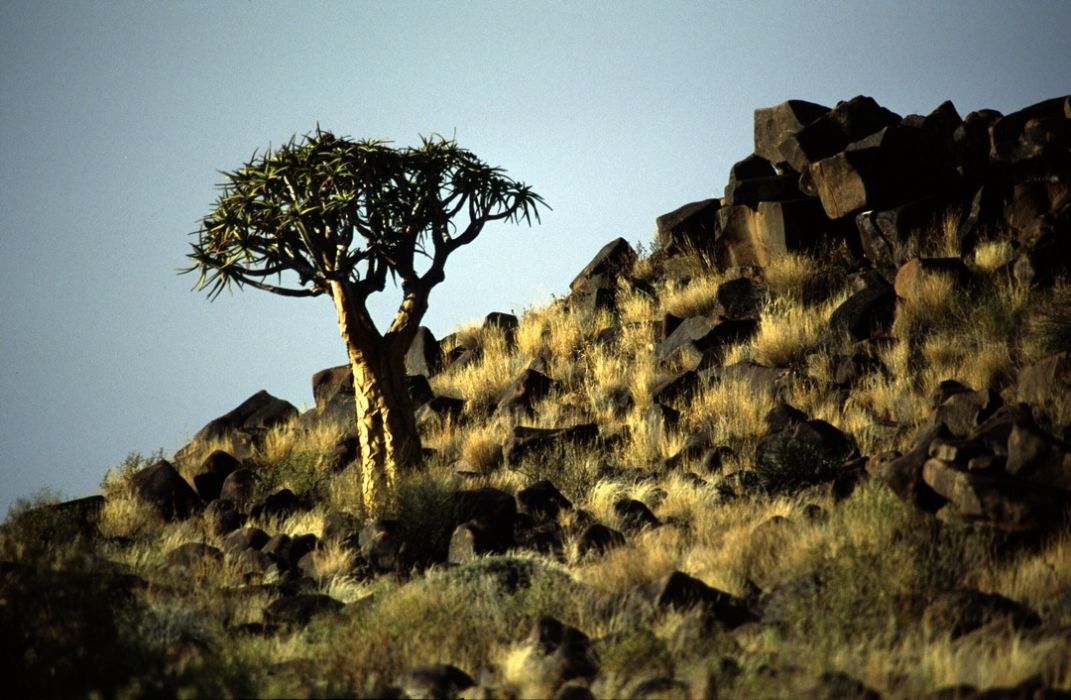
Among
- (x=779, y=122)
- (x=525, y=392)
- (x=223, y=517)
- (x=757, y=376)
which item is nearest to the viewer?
(x=223, y=517)

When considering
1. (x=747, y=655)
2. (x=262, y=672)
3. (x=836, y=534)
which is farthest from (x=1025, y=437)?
(x=262, y=672)

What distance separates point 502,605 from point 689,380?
24.9ft

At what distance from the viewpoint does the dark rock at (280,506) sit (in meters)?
13.6

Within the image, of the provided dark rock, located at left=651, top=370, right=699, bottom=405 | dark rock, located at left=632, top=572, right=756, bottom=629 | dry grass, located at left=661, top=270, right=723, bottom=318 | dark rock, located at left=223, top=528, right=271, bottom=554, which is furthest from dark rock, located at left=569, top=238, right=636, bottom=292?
dark rock, located at left=632, top=572, right=756, bottom=629

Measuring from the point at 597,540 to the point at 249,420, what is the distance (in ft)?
34.3

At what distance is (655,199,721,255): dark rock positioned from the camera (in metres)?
20.5

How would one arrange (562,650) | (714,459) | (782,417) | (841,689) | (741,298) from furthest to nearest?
(741,298) → (782,417) → (714,459) → (562,650) → (841,689)

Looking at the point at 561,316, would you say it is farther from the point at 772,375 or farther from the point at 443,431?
the point at 772,375

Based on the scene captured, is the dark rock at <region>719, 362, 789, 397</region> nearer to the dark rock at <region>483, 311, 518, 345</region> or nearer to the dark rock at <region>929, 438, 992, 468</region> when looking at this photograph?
the dark rock at <region>929, 438, 992, 468</region>

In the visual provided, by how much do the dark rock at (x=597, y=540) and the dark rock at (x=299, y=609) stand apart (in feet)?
7.20

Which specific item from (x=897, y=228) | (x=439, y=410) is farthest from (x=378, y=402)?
(x=897, y=228)

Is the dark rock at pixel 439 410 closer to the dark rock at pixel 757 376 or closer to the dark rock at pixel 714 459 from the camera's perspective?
the dark rock at pixel 757 376

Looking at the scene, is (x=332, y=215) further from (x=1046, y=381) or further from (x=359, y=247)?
(x=1046, y=381)

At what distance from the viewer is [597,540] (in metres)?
10.1
